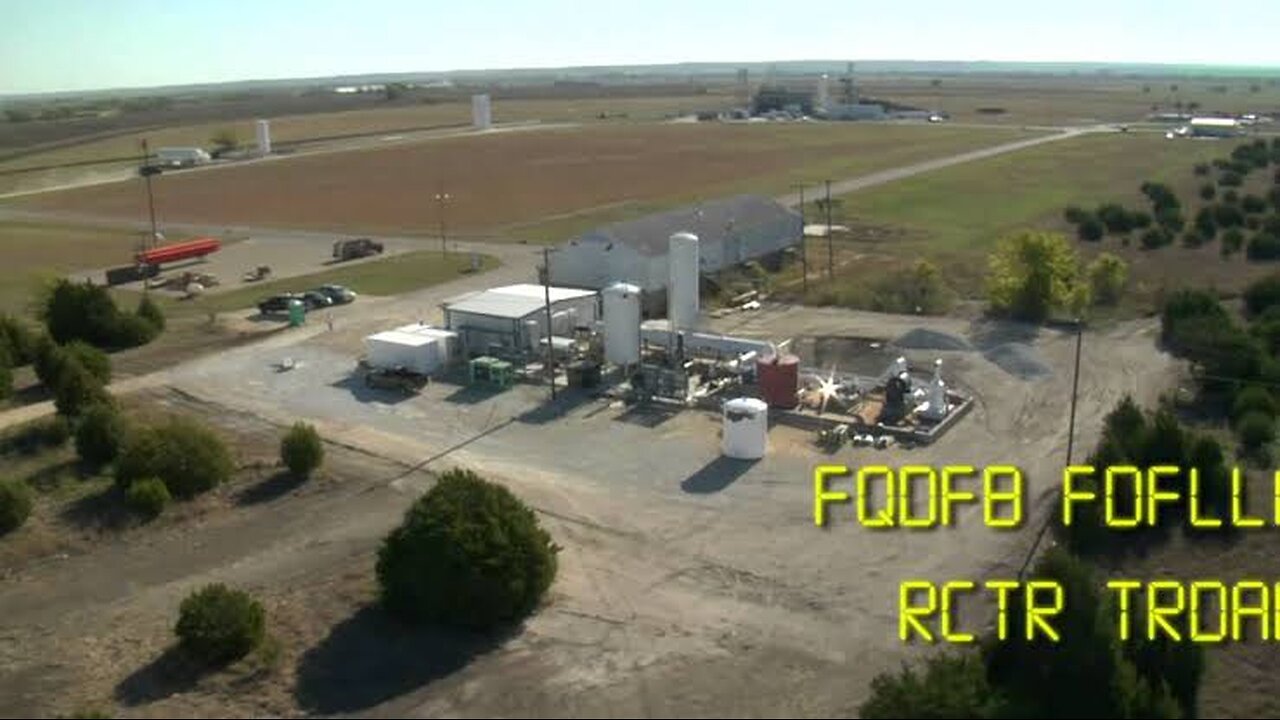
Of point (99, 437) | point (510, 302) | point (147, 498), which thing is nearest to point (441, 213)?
point (510, 302)

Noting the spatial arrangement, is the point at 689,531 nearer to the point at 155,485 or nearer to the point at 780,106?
the point at 155,485

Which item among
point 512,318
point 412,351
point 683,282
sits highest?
point 683,282

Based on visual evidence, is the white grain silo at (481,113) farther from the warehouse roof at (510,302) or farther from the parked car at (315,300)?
the warehouse roof at (510,302)

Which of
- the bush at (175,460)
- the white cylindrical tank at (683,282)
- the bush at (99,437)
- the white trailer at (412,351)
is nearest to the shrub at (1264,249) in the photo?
the white cylindrical tank at (683,282)

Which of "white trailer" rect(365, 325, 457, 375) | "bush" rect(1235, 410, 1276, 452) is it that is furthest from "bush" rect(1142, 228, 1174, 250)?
"white trailer" rect(365, 325, 457, 375)

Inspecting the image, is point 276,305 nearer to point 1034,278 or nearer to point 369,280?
point 369,280

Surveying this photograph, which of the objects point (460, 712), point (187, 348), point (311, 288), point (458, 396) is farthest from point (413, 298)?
point (460, 712)
